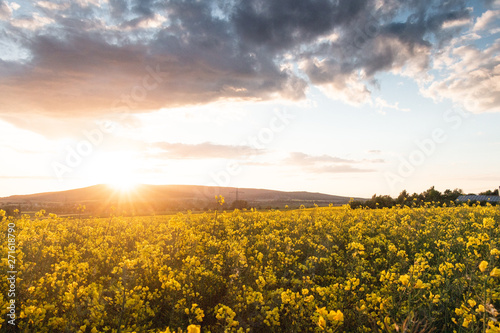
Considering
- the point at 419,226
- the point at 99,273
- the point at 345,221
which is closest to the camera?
the point at 99,273

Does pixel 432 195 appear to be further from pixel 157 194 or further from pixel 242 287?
pixel 157 194

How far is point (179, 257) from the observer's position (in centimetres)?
795

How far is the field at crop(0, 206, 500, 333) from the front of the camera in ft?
15.8

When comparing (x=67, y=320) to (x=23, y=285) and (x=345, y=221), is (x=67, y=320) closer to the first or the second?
(x=23, y=285)

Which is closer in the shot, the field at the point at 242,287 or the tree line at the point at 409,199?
the field at the point at 242,287

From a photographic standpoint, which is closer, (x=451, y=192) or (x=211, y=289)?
(x=211, y=289)

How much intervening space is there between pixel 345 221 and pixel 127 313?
437 inches

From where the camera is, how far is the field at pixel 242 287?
480 centimetres

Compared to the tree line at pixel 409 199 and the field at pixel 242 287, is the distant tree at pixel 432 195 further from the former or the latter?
the field at pixel 242 287

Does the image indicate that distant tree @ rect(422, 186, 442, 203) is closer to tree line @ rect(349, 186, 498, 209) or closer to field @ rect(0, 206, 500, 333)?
tree line @ rect(349, 186, 498, 209)

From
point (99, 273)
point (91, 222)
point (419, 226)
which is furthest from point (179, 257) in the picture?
point (419, 226)

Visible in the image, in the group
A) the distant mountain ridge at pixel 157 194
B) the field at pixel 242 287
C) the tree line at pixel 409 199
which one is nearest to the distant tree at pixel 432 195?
the tree line at pixel 409 199

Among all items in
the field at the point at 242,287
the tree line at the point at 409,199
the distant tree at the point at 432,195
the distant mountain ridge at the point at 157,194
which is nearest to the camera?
the field at the point at 242,287

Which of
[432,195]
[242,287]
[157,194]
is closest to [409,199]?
[432,195]
